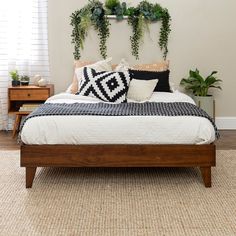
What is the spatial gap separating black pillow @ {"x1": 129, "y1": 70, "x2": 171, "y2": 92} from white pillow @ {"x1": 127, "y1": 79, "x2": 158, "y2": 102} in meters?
0.16

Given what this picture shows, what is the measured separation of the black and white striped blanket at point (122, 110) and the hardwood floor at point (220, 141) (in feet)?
3.43

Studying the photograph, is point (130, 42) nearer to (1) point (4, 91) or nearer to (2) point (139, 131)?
(1) point (4, 91)

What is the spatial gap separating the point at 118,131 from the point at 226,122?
2.71 metres

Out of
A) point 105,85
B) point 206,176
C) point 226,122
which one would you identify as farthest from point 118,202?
point 226,122

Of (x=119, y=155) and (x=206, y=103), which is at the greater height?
(x=206, y=103)

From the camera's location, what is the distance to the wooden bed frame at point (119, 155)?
3.19 metres

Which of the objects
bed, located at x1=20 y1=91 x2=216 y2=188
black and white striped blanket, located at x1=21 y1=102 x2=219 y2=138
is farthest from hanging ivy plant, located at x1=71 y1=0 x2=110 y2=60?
bed, located at x1=20 y1=91 x2=216 y2=188

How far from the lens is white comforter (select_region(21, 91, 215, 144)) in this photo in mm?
3191

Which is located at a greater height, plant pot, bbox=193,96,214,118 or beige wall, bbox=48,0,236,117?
beige wall, bbox=48,0,236,117

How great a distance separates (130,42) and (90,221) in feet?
10.2

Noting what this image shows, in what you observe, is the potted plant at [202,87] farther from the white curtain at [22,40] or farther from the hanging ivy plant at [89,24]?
the white curtain at [22,40]

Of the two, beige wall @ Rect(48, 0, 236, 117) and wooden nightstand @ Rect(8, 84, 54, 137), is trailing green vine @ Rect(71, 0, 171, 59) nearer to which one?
beige wall @ Rect(48, 0, 236, 117)

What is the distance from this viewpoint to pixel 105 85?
4172 millimetres

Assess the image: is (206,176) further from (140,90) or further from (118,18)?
(118,18)
